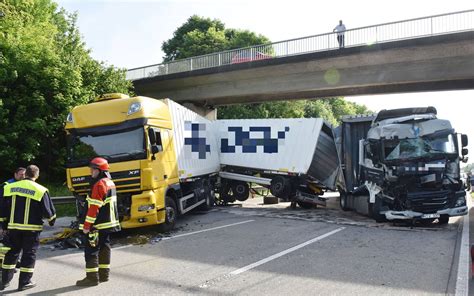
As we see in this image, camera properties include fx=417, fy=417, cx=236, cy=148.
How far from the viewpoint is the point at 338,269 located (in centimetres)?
618

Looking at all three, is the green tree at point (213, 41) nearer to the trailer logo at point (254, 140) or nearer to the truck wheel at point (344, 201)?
the trailer logo at point (254, 140)

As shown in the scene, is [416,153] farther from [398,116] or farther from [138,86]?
[138,86]

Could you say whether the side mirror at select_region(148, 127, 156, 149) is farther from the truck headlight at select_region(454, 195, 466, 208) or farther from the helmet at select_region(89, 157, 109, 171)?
the truck headlight at select_region(454, 195, 466, 208)

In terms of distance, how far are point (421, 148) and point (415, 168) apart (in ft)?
2.14

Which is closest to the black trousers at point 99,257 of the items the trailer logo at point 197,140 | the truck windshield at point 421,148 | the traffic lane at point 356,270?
the traffic lane at point 356,270

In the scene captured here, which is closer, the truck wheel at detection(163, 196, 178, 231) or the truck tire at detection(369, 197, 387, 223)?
the truck wheel at detection(163, 196, 178, 231)

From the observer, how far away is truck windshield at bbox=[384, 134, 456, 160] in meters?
10.6

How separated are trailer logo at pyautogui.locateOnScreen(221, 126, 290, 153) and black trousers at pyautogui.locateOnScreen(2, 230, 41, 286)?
10.4 metres

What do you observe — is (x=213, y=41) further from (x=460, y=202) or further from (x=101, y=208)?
(x=101, y=208)

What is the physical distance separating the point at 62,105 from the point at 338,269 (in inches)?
560

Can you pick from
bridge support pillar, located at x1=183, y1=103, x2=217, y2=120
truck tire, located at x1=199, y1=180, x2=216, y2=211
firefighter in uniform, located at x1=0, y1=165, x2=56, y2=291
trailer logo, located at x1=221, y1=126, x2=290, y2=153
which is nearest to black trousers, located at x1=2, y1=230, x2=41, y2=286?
firefighter in uniform, located at x1=0, y1=165, x2=56, y2=291

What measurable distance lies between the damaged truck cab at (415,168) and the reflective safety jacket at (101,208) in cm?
736

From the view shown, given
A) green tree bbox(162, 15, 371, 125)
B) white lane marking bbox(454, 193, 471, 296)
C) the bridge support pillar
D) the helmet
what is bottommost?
white lane marking bbox(454, 193, 471, 296)

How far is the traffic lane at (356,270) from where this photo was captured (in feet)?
17.1
